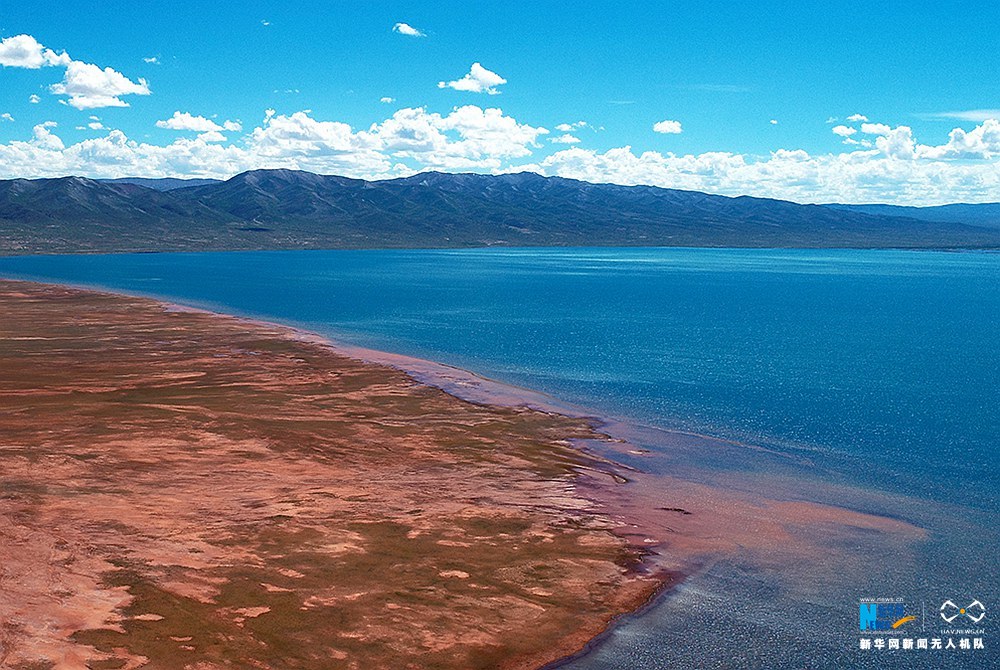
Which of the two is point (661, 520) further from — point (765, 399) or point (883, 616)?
point (765, 399)

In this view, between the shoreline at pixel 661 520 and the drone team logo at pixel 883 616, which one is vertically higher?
the shoreline at pixel 661 520

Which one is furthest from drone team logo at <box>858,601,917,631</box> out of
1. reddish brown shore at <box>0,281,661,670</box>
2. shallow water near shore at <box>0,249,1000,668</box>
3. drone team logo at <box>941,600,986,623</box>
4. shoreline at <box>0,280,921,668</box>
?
reddish brown shore at <box>0,281,661,670</box>

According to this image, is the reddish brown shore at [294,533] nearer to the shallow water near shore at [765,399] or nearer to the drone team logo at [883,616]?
the shallow water near shore at [765,399]

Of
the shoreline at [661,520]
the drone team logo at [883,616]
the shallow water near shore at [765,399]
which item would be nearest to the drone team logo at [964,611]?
the shallow water near shore at [765,399]

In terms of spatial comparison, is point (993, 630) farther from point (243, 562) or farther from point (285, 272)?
point (285, 272)

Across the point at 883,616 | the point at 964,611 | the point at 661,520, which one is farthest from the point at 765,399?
the point at 883,616

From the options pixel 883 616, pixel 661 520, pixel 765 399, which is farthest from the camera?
pixel 765 399
